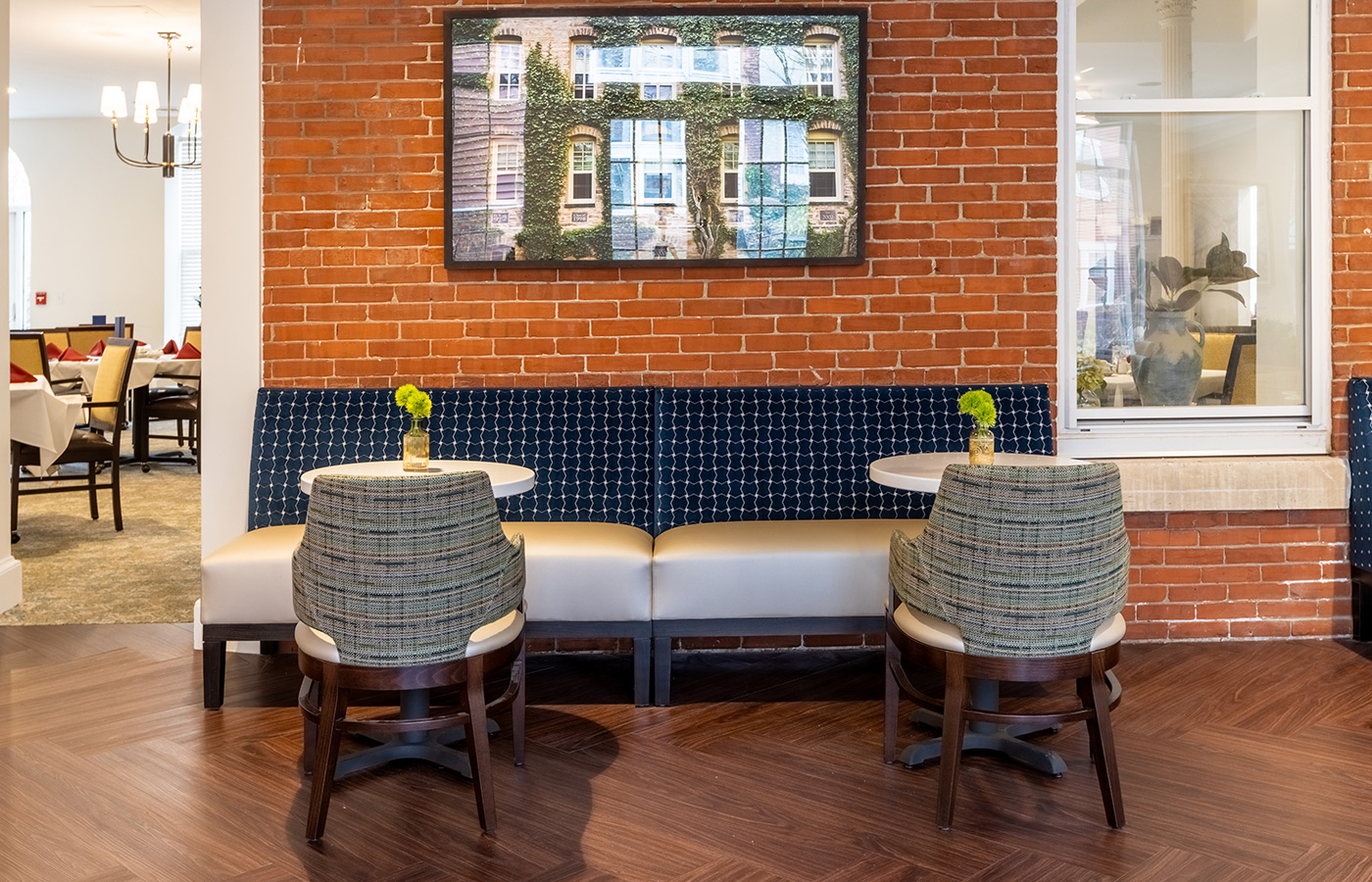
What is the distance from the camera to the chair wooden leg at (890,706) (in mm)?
3150

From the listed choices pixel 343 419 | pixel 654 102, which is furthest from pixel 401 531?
pixel 654 102

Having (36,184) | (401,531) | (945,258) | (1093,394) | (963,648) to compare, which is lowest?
(963,648)

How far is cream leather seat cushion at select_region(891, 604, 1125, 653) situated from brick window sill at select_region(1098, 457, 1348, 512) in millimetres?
1564

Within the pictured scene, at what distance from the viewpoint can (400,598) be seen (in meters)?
2.61

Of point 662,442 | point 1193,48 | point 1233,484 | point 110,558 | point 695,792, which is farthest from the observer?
point 110,558

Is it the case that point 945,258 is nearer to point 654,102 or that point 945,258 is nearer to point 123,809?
point 654,102

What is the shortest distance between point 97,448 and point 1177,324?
5339 mm

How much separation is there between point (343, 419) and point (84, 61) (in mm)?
6934

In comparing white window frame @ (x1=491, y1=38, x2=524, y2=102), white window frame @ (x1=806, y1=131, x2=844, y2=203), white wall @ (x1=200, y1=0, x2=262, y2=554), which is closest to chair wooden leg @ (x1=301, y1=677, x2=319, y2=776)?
white wall @ (x1=200, y1=0, x2=262, y2=554)

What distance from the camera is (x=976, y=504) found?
106 inches

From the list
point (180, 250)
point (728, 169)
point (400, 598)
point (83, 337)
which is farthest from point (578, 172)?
point (180, 250)

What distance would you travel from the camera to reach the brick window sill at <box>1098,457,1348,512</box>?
435cm

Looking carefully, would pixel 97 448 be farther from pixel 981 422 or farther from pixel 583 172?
pixel 981 422

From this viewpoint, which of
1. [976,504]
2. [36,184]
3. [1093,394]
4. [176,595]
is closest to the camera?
[976,504]
